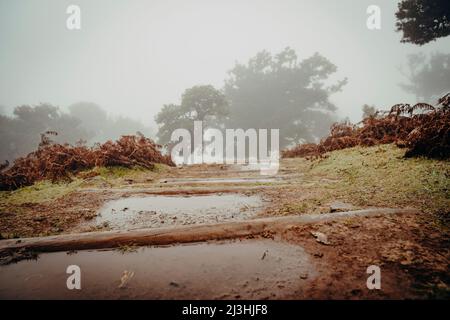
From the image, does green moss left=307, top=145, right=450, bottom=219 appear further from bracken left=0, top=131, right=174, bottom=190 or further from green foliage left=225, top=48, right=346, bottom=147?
green foliage left=225, top=48, right=346, bottom=147

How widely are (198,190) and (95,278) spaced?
7.78 ft

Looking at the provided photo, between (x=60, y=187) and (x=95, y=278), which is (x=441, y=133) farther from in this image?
(x=60, y=187)

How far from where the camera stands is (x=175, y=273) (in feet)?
4.80

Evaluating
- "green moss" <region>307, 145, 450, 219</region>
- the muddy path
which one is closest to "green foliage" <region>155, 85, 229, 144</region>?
"green moss" <region>307, 145, 450, 219</region>

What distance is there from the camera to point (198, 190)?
378 centimetres

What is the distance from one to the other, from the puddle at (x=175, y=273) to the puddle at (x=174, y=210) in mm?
590

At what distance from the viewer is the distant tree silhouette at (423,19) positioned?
11383mm

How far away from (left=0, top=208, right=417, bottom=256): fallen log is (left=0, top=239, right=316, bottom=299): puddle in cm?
8

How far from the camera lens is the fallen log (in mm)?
1840

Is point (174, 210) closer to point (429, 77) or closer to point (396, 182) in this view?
point (396, 182)

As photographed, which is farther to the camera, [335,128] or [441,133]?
[335,128]

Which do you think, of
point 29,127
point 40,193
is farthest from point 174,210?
point 29,127

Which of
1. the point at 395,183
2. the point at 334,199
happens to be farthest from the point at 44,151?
the point at 395,183

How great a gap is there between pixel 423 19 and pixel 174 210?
15298 mm
